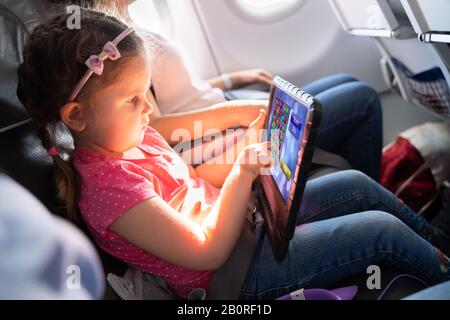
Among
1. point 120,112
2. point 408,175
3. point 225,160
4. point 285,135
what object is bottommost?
point 408,175

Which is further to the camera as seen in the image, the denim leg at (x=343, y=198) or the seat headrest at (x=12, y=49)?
the denim leg at (x=343, y=198)

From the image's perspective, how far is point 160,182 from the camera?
900 mm

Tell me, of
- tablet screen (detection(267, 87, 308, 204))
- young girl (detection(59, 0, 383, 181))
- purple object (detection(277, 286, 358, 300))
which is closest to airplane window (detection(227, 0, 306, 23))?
young girl (detection(59, 0, 383, 181))

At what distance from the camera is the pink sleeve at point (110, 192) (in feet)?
2.57

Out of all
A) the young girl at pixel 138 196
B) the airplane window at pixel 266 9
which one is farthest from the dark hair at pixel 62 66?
the airplane window at pixel 266 9

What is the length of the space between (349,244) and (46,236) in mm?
580

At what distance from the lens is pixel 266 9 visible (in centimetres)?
190

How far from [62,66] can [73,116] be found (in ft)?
0.32

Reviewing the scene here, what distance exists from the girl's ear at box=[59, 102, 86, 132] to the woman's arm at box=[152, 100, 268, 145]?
32 cm

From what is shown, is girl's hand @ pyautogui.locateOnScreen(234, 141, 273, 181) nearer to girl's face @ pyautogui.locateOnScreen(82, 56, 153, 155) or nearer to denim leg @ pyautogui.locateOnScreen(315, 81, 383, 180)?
girl's face @ pyautogui.locateOnScreen(82, 56, 153, 155)

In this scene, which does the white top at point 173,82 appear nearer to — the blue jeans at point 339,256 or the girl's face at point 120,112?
the girl's face at point 120,112

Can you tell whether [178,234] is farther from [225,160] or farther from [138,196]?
[225,160]

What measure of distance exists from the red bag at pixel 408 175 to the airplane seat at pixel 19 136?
0.88 meters

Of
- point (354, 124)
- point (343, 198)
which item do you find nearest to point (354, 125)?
point (354, 124)
